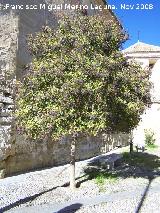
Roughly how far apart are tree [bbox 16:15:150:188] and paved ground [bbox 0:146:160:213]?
88 centimetres

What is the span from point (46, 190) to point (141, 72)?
4440mm

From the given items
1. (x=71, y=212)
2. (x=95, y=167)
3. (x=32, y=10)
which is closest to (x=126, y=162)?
(x=95, y=167)

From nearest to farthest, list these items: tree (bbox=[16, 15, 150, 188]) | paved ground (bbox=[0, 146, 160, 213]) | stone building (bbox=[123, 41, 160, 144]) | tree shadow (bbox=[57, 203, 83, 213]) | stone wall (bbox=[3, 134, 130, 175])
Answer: tree shadow (bbox=[57, 203, 83, 213])
paved ground (bbox=[0, 146, 160, 213])
tree (bbox=[16, 15, 150, 188])
stone wall (bbox=[3, 134, 130, 175])
stone building (bbox=[123, 41, 160, 144])

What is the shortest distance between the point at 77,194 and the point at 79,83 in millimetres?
2941

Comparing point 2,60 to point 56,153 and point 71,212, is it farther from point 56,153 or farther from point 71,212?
point 71,212

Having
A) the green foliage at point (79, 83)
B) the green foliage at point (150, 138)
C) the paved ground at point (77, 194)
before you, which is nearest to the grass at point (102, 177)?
the paved ground at point (77, 194)

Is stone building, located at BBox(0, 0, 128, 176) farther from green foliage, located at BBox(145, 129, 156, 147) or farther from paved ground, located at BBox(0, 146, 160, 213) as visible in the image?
green foliage, located at BBox(145, 129, 156, 147)

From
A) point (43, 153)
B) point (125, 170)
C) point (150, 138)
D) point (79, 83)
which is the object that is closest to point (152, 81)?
point (150, 138)

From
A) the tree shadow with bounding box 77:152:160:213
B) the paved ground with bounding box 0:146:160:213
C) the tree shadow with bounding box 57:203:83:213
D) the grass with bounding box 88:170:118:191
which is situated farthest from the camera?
the tree shadow with bounding box 77:152:160:213

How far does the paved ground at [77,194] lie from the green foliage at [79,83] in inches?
61.9

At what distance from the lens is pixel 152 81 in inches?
1208

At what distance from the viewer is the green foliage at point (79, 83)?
9680 millimetres

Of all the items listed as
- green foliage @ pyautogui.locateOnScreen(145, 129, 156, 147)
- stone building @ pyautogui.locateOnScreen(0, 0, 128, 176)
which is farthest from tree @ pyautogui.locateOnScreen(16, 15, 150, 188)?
green foliage @ pyautogui.locateOnScreen(145, 129, 156, 147)

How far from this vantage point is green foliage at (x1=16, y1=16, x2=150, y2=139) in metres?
9.68
